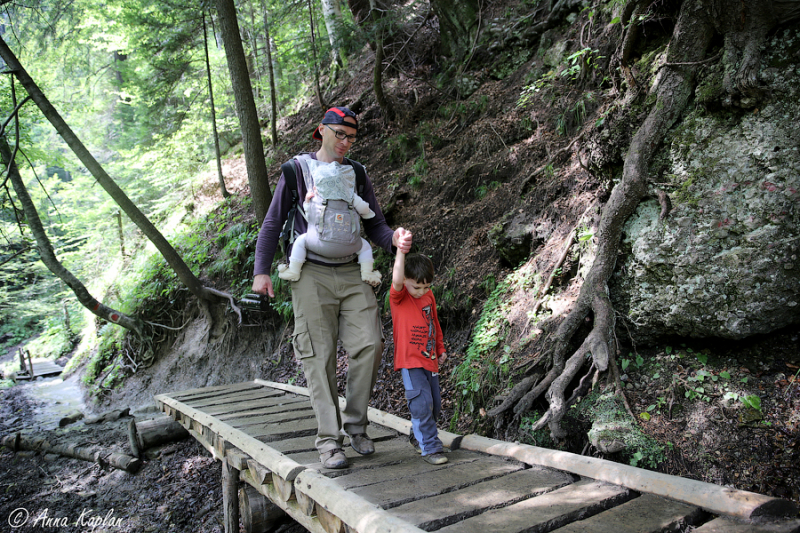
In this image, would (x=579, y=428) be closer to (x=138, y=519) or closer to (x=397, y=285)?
(x=397, y=285)

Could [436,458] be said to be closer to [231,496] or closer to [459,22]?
[231,496]

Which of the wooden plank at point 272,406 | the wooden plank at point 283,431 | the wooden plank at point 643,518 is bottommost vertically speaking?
the wooden plank at point 272,406

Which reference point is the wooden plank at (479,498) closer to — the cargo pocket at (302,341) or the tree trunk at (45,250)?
the cargo pocket at (302,341)

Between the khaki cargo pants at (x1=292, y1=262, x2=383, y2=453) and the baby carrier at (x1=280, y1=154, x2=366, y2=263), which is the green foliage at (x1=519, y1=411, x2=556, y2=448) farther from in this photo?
the baby carrier at (x1=280, y1=154, x2=366, y2=263)

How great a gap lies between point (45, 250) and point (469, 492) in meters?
10.8

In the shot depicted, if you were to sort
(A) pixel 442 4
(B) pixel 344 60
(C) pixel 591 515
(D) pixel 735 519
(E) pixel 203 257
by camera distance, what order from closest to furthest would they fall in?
(D) pixel 735 519 < (C) pixel 591 515 < (A) pixel 442 4 < (E) pixel 203 257 < (B) pixel 344 60

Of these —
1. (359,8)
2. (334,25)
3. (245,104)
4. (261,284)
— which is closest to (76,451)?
(245,104)

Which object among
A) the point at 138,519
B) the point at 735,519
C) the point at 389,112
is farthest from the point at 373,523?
the point at 389,112

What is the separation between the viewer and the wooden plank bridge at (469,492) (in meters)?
2.31

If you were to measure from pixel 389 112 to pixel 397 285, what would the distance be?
24.8ft

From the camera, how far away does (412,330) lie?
11.3 feet

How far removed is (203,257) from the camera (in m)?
11.1

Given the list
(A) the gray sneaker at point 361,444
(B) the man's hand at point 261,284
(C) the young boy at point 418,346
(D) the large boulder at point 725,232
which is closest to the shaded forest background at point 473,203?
(D) the large boulder at point 725,232

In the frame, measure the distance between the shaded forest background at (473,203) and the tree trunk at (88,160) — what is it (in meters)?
0.83
